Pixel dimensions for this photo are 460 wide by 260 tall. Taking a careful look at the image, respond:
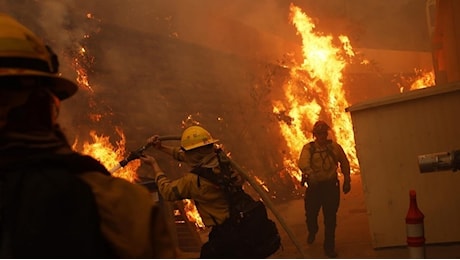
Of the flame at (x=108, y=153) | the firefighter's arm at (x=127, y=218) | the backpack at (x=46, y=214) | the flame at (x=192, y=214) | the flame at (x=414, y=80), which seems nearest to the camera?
the backpack at (x=46, y=214)

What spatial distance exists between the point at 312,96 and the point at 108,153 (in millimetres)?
7647

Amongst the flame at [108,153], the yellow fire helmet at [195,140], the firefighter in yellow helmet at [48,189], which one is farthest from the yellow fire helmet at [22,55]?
the flame at [108,153]

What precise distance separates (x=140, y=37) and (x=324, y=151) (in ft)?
20.7

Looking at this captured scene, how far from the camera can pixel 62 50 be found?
29.3ft

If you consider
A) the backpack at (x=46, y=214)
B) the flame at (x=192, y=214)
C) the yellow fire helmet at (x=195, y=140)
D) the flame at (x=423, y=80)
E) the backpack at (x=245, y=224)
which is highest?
the flame at (x=423, y=80)

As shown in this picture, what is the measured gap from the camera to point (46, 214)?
1.21m

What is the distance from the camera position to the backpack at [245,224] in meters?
3.71

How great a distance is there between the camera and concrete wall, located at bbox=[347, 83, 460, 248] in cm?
562

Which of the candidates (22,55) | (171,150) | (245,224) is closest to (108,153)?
(171,150)

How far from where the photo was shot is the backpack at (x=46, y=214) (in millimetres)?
1205

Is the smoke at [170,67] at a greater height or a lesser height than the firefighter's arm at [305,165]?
greater

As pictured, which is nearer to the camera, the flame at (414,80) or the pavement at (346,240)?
the pavement at (346,240)

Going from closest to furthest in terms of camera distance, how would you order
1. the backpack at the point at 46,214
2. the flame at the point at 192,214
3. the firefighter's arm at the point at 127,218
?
the backpack at the point at 46,214 < the firefighter's arm at the point at 127,218 < the flame at the point at 192,214

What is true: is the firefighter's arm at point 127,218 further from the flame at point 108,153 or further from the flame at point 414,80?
the flame at point 414,80
